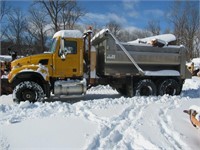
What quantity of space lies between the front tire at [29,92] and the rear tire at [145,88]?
390 centimetres

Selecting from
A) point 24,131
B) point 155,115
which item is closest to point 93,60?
point 155,115

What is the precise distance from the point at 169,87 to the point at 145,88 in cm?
113

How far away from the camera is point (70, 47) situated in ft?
35.8

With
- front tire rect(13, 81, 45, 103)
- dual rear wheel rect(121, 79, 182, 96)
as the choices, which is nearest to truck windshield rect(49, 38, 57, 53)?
front tire rect(13, 81, 45, 103)

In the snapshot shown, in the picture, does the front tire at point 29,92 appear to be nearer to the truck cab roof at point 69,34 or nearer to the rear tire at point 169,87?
the truck cab roof at point 69,34

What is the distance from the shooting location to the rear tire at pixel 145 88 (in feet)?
40.1

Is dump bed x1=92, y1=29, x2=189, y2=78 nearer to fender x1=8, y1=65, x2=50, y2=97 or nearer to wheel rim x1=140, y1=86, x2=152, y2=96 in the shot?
wheel rim x1=140, y1=86, x2=152, y2=96

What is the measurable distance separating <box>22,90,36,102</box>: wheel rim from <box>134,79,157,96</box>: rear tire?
4.13 meters

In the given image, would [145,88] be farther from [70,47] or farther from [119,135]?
[119,135]

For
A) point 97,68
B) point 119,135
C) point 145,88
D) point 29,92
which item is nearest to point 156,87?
point 145,88

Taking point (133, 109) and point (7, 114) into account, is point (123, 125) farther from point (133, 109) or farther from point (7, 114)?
point (7, 114)

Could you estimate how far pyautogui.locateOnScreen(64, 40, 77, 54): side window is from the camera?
10.8m

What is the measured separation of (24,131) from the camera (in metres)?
6.19

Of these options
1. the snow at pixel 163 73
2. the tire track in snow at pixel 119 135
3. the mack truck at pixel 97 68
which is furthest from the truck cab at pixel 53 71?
the tire track in snow at pixel 119 135
